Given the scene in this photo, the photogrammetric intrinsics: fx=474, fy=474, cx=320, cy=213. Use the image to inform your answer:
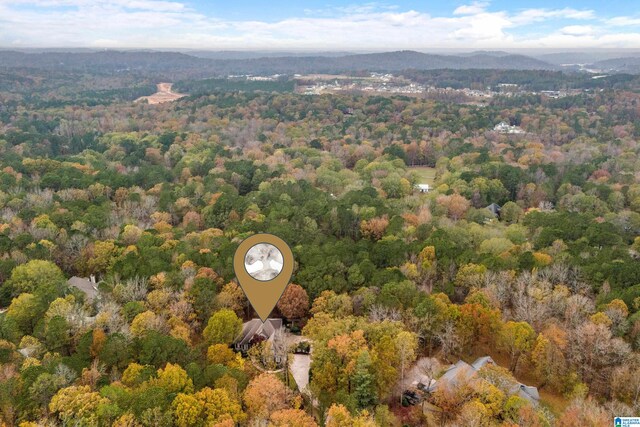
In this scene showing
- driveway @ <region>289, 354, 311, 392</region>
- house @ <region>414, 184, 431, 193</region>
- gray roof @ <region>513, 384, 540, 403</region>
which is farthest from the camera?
house @ <region>414, 184, 431, 193</region>

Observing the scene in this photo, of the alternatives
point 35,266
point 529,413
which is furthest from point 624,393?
point 35,266

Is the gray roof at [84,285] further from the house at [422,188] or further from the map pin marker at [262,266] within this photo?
the house at [422,188]

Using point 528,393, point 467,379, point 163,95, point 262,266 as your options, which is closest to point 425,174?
point 528,393

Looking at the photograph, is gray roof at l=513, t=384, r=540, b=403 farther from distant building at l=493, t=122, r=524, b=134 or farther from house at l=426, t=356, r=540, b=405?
distant building at l=493, t=122, r=524, b=134

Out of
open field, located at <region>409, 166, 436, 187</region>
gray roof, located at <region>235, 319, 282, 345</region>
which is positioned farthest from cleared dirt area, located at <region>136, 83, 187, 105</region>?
gray roof, located at <region>235, 319, 282, 345</region>

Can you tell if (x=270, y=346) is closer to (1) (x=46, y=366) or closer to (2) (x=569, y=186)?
(1) (x=46, y=366)

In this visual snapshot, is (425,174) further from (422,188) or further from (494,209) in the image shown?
(494,209)

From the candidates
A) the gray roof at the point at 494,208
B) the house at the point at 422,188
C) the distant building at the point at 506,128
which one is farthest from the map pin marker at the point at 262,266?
the distant building at the point at 506,128
